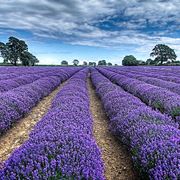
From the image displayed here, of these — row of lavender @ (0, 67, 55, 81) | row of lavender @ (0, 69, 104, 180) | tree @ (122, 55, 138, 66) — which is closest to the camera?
row of lavender @ (0, 69, 104, 180)

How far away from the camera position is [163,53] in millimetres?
66438

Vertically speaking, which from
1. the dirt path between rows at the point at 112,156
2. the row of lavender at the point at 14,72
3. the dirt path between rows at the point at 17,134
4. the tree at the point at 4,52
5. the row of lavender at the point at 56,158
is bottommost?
the dirt path between rows at the point at 17,134

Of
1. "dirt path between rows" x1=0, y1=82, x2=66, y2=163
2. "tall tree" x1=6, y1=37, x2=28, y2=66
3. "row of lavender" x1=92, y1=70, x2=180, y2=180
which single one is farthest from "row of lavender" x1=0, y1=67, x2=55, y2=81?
Answer: "tall tree" x1=6, y1=37, x2=28, y2=66

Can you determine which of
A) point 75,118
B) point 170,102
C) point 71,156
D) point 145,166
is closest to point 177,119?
point 170,102

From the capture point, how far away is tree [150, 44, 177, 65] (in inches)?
2614

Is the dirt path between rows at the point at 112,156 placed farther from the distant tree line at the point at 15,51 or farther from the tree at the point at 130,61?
the tree at the point at 130,61

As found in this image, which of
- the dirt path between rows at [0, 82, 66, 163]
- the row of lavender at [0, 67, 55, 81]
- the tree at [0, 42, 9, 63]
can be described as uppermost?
the tree at [0, 42, 9, 63]

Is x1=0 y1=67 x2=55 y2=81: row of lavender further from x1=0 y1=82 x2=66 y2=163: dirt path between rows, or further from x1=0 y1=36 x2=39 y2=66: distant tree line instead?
x1=0 y1=36 x2=39 y2=66: distant tree line

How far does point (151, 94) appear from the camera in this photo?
7992mm

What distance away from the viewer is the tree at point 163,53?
2614 inches

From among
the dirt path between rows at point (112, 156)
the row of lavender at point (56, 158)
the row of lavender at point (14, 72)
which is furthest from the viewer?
the row of lavender at point (14, 72)

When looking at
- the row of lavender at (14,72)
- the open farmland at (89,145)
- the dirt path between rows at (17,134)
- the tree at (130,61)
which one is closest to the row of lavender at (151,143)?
the open farmland at (89,145)

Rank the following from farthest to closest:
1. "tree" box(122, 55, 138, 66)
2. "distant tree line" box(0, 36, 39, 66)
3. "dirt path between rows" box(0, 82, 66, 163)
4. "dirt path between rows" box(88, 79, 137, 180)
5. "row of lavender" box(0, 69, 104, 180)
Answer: "tree" box(122, 55, 138, 66) < "distant tree line" box(0, 36, 39, 66) < "dirt path between rows" box(0, 82, 66, 163) < "dirt path between rows" box(88, 79, 137, 180) < "row of lavender" box(0, 69, 104, 180)

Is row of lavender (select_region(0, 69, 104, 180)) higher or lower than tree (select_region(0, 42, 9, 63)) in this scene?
lower
